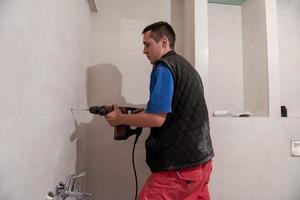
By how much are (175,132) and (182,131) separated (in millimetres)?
33

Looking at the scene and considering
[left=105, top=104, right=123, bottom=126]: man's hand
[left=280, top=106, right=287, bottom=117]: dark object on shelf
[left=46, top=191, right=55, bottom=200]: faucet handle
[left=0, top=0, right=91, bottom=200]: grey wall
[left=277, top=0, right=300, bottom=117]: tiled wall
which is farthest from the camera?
[left=277, top=0, right=300, bottom=117]: tiled wall

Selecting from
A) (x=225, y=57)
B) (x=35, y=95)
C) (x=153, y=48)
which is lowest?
(x=35, y=95)

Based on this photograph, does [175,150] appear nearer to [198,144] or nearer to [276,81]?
[198,144]

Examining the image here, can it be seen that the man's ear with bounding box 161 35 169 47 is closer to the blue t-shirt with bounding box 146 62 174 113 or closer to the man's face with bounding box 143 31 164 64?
the man's face with bounding box 143 31 164 64

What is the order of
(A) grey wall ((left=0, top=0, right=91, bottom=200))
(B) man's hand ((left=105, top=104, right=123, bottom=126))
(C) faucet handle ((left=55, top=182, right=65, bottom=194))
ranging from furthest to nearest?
(B) man's hand ((left=105, top=104, right=123, bottom=126)), (C) faucet handle ((left=55, top=182, right=65, bottom=194)), (A) grey wall ((left=0, top=0, right=91, bottom=200))

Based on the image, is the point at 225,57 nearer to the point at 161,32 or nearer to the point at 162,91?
the point at 161,32

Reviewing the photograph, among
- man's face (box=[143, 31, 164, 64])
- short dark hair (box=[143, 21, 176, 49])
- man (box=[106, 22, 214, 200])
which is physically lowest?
man (box=[106, 22, 214, 200])

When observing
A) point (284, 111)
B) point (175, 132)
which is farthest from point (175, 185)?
point (284, 111)

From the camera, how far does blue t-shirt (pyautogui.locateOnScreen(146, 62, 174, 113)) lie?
3.28 ft

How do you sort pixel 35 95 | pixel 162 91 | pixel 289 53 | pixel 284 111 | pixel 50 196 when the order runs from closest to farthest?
pixel 35 95 → pixel 50 196 → pixel 162 91 → pixel 284 111 → pixel 289 53

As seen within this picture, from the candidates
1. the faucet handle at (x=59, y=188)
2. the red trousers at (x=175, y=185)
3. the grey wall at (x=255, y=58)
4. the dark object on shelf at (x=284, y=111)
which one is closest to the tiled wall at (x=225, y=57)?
the grey wall at (x=255, y=58)

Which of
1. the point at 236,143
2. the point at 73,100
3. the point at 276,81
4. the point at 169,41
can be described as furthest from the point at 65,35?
the point at 276,81

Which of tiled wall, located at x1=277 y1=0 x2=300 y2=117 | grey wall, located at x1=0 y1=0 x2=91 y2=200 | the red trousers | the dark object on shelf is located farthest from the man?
tiled wall, located at x1=277 y1=0 x2=300 y2=117

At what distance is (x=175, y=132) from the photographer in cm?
105
